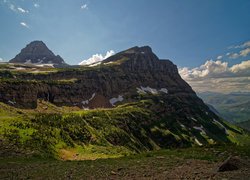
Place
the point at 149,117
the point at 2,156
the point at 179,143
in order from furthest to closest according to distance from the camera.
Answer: the point at 149,117, the point at 179,143, the point at 2,156

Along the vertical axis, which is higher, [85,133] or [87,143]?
[85,133]

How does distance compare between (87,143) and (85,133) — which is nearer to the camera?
(87,143)

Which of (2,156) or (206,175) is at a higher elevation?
(206,175)

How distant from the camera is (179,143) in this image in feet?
534

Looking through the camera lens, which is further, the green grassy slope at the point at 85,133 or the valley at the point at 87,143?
the green grassy slope at the point at 85,133

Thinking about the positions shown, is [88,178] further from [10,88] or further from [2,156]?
[10,88]

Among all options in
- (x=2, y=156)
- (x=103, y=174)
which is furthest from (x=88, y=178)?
(x=2, y=156)

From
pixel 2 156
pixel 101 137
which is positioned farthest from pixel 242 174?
pixel 101 137

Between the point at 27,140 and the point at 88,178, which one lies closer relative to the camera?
the point at 88,178

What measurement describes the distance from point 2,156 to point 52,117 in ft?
175

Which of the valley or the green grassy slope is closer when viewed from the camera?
the valley

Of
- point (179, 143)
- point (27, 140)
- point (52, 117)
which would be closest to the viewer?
point (27, 140)

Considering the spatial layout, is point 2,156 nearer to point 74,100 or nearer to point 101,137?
point 101,137

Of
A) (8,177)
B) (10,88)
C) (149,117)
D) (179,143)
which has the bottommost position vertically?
(179,143)
